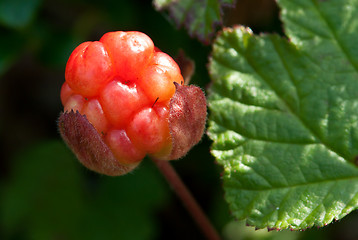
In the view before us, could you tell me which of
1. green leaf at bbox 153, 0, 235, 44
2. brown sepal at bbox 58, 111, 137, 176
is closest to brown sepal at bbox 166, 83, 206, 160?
brown sepal at bbox 58, 111, 137, 176

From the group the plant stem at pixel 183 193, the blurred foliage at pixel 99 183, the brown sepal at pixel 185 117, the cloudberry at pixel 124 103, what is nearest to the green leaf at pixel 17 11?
the blurred foliage at pixel 99 183

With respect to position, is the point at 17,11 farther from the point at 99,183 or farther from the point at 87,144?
the point at 99,183

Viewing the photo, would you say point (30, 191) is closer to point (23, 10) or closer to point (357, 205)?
point (23, 10)

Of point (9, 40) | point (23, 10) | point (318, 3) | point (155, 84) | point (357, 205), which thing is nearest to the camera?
point (155, 84)

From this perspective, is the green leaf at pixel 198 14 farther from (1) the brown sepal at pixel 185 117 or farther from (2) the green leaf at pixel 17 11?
(2) the green leaf at pixel 17 11

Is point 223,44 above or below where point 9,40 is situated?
above

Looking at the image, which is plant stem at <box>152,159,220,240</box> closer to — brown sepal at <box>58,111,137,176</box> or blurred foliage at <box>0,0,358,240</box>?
brown sepal at <box>58,111,137,176</box>

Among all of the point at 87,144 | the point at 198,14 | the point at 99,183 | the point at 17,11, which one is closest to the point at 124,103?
the point at 87,144

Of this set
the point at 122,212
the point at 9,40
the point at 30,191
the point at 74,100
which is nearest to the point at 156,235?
the point at 122,212
